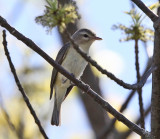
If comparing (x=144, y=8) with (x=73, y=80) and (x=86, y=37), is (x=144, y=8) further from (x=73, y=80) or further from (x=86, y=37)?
(x=86, y=37)

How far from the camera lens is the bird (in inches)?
190

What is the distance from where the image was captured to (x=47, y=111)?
468cm

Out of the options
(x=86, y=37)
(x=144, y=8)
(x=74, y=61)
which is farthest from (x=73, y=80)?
(x=86, y=37)

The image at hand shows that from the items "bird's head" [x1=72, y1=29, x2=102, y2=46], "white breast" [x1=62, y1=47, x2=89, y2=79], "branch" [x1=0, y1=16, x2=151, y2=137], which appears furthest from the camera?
"bird's head" [x1=72, y1=29, x2=102, y2=46]

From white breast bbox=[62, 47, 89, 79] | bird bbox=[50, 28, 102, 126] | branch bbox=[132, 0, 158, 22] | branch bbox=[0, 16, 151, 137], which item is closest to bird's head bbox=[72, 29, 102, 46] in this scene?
bird bbox=[50, 28, 102, 126]

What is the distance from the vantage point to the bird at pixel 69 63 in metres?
4.82

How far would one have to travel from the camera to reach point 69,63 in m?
4.85

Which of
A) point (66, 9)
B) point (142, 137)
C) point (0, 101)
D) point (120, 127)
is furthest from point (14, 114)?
point (66, 9)

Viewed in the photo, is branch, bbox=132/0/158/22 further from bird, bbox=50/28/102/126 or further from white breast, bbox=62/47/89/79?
white breast, bbox=62/47/89/79

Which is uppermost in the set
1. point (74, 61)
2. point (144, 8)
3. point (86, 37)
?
point (86, 37)

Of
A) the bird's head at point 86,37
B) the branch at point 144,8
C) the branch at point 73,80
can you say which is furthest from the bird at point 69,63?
the branch at point 144,8

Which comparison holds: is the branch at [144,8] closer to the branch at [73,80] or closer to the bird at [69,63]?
the branch at [73,80]

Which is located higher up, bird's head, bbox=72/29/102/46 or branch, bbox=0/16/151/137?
bird's head, bbox=72/29/102/46

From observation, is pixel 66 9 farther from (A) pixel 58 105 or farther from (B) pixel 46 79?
(B) pixel 46 79
